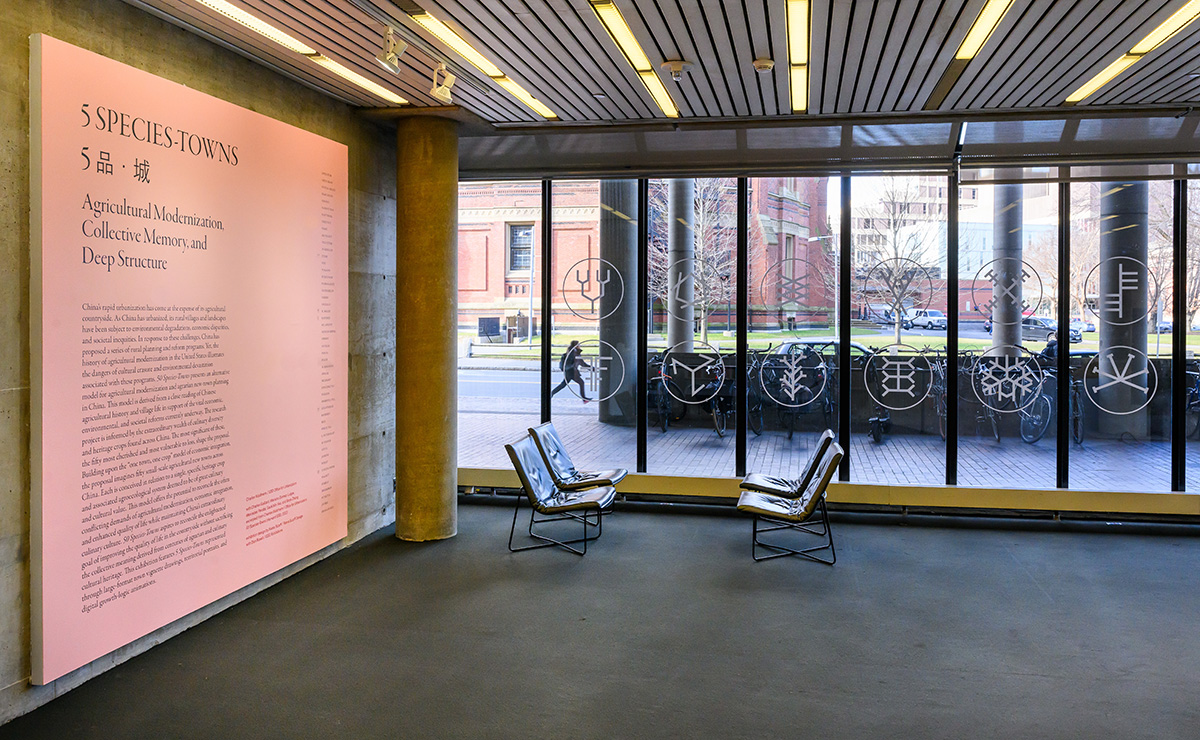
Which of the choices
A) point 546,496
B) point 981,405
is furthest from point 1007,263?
point 546,496

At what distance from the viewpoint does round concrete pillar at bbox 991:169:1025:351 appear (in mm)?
7363

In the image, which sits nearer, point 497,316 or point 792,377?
point 792,377

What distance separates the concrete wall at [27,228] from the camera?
3662 millimetres

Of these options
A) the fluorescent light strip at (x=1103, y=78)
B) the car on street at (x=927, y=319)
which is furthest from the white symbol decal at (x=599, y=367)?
the fluorescent light strip at (x=1103, y=78)

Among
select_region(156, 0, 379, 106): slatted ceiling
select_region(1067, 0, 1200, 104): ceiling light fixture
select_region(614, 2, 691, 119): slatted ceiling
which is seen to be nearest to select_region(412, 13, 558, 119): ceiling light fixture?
select_region(614, 2, 691, 119): slatted ceiling

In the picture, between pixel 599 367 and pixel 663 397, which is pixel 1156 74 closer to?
pixel 663 397

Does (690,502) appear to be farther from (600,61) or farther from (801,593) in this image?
(600,61)

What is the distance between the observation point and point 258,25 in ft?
14.8

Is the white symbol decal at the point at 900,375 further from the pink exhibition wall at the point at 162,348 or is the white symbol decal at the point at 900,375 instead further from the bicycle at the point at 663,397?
the pink exhibition wall at the point at 162,348

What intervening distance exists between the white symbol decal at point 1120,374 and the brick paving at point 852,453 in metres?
0.53

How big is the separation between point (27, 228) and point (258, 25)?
5.62 ft

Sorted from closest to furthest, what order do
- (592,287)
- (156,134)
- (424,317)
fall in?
(156,134) → (424,317) → (592,287)

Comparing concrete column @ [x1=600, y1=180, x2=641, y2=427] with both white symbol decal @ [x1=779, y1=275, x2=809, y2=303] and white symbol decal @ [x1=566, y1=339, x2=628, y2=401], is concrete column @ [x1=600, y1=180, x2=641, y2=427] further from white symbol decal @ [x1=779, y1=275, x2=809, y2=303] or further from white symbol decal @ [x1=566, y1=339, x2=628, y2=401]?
white symbol decal @ [x1=779, y1=275, x2=809, y2=303]

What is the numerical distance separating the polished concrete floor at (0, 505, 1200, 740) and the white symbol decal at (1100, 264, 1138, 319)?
218 cm
